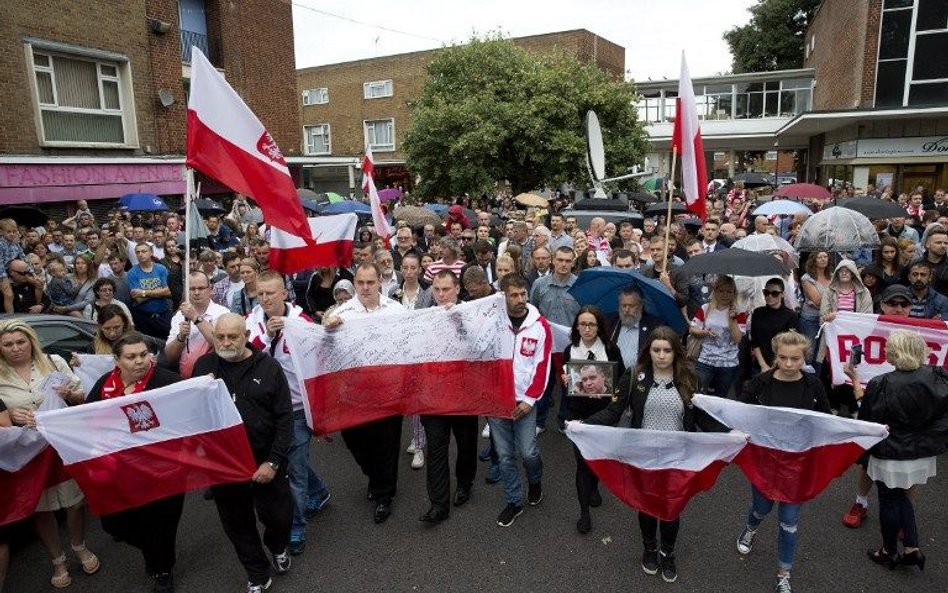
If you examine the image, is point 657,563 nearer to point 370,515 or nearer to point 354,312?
point 370,515

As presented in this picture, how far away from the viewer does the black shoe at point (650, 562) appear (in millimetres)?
4117

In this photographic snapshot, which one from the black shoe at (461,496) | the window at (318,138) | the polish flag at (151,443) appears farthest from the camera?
the window at (318,138)

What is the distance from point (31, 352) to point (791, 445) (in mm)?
4808

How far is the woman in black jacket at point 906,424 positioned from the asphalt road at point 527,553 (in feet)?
1.69

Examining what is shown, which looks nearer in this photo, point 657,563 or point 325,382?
point 657,563

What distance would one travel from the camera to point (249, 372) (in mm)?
3852

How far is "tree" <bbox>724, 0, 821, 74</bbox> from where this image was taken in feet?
165

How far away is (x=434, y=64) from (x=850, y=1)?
1855 centimetres

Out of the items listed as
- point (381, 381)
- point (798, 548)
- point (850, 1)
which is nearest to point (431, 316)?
point (381, 381)

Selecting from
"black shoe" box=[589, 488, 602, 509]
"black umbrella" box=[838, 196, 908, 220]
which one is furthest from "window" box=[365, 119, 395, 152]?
"black shoe" box=[589, 488, 602, 509]

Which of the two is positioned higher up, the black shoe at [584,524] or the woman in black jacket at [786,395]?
the woman in black jacket at [786,395]

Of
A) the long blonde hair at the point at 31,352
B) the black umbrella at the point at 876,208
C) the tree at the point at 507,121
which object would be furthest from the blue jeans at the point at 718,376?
the tree at the point at 507,121

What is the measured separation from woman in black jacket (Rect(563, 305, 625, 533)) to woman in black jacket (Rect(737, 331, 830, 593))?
3.37 ft

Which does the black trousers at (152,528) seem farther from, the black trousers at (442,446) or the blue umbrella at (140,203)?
the blue umbrella at (140,203)
